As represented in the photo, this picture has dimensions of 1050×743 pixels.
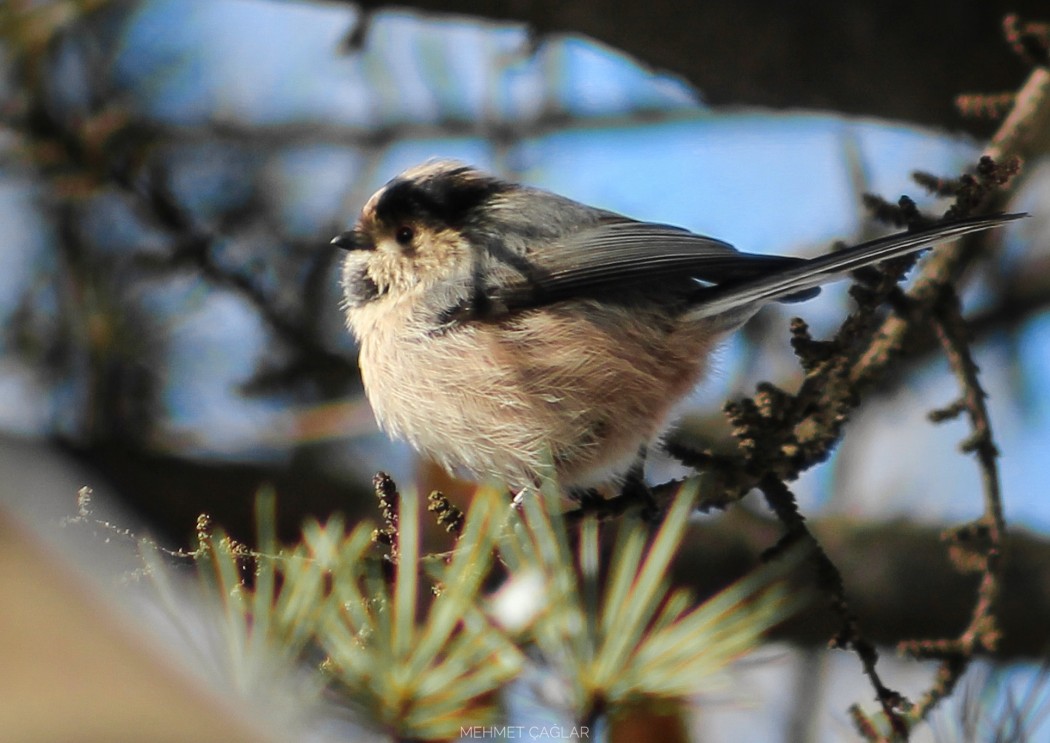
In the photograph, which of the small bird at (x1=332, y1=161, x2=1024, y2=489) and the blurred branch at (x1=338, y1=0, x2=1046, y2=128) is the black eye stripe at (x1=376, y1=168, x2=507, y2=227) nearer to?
the small bird at (x1=332, y1=161, x2=1024, y2=489)

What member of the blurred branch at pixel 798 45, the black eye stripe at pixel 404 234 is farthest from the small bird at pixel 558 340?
the blurred branch at pixel 798 45

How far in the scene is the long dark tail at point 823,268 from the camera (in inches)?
84.7

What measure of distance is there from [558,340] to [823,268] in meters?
0.76

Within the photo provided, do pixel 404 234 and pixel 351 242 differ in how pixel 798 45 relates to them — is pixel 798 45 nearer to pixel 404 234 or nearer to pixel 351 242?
pixel 404 234

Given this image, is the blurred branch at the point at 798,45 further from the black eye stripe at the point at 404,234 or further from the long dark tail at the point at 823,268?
the long dark tail at the point at 823,268

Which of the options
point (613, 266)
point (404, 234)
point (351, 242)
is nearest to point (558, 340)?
point (613, 266)

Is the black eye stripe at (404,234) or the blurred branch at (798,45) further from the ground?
the blurred branch at (798,45)

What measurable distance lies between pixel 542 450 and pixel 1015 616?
2.01 meters

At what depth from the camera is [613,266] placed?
2951 mm

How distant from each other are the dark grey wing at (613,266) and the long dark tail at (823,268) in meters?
0.07

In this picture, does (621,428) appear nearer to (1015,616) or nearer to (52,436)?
(1015,616)

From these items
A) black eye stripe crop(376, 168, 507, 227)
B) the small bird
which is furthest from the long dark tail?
black eye stripe crop(376, 168, 507, 227)

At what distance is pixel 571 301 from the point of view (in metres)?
2.96

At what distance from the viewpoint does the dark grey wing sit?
2.85 m
